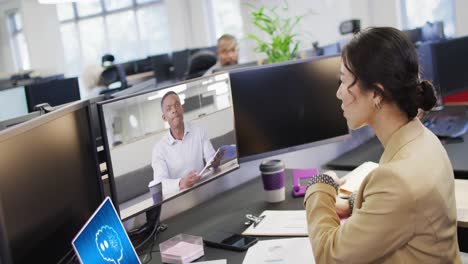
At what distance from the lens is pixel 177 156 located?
1.73m

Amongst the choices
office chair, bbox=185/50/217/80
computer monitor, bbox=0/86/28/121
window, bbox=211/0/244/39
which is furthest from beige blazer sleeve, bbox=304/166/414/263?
window, bbox=211/0/244/39

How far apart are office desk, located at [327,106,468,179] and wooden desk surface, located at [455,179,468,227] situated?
0.46 feet

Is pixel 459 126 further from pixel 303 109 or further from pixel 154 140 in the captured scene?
pixel 154 140

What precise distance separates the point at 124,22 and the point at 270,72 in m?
7.94

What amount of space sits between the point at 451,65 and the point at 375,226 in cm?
212

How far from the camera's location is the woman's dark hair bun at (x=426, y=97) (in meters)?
1.28

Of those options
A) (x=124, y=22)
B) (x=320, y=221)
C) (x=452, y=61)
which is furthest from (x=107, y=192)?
(x=124, y=22)

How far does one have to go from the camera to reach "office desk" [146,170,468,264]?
5.82 ft

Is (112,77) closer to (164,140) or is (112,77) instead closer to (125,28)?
(164,140)

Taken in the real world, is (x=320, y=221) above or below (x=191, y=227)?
above

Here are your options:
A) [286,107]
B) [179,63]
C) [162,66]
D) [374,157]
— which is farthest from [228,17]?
[286,107]

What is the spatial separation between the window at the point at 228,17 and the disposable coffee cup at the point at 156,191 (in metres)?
7.11

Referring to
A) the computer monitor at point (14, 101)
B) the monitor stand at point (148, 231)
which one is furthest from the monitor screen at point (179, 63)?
the monitor stand at point (148, 231)

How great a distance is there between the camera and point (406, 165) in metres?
1.17
